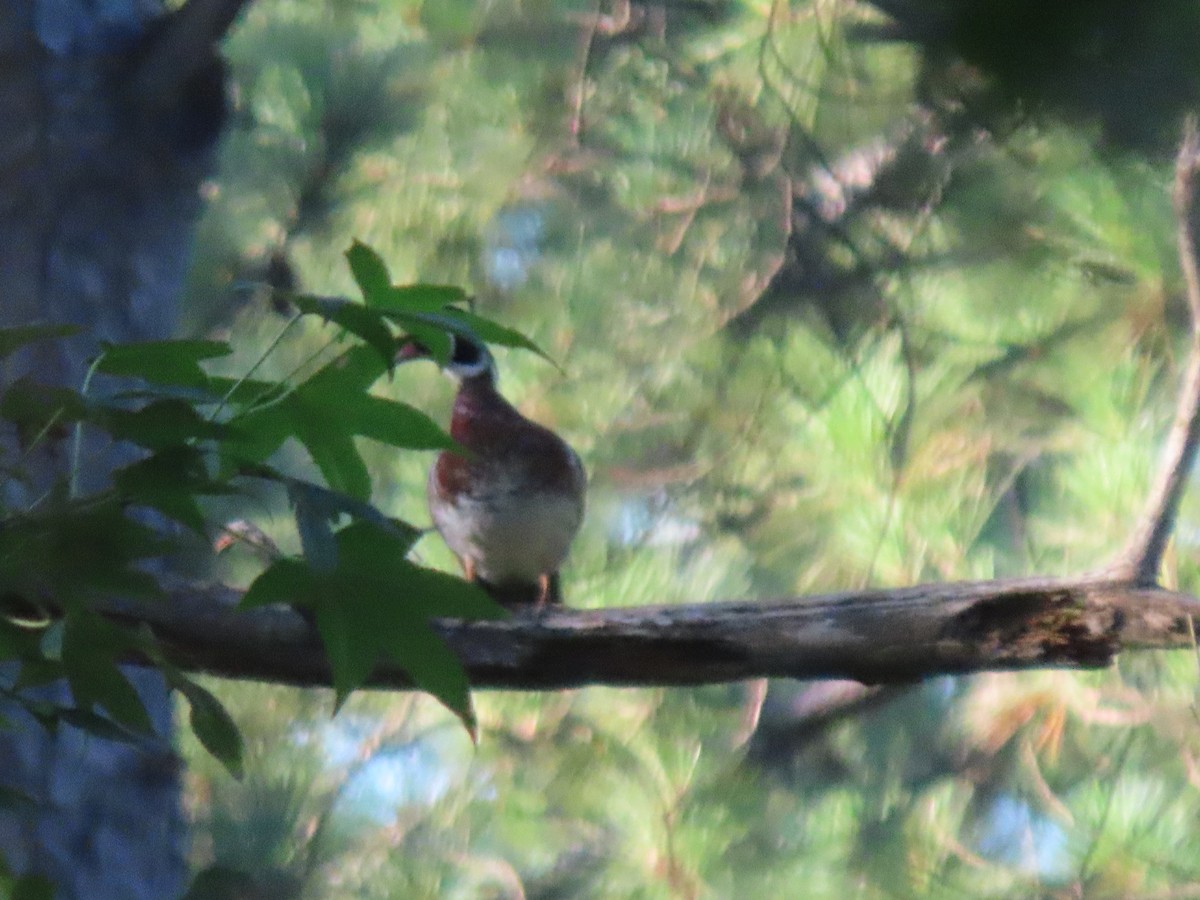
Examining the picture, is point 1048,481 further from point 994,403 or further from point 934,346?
point 934,346

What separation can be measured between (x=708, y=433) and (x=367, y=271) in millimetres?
1747

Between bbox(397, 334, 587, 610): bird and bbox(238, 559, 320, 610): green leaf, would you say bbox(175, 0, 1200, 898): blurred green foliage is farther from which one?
bbox(238, 559, 320, 610): green leaf

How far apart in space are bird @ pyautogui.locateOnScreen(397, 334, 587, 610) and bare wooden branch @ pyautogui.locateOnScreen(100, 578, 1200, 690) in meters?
0.60

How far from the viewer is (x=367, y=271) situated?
0.71 meters

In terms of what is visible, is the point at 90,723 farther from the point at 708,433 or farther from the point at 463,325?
the point at 708,433

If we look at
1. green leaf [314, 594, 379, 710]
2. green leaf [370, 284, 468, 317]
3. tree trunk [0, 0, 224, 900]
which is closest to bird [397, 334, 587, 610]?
tree trunk [0, 0, 224, 900]

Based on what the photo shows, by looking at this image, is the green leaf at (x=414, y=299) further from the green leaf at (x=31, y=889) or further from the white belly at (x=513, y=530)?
the white belly at (x=513, y=530)

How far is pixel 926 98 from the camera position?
542 mm

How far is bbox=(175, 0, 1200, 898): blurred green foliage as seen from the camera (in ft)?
6.98

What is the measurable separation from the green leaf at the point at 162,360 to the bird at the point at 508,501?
116cm

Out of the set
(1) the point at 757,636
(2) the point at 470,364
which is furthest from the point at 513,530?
(1) the point at 757,636

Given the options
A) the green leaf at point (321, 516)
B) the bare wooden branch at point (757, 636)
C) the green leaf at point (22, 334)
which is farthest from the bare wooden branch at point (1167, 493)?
the green leaf at point (22, 334)

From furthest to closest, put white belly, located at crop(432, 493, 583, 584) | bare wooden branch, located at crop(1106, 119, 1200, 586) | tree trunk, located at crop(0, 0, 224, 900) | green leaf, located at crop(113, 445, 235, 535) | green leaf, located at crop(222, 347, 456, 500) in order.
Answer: white belly, located at crop(432, 493, 583, 584) → tree trunk, located at crop(0, 0, 224, 900) → bare wooden branch, located at crop(1106, 119, 1200, 586) → green leaf, located at crop(222, 347, 456, 500) → green leaf, located at crop(113, 445, 235, 535)

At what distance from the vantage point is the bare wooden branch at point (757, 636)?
3.67 feet
